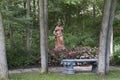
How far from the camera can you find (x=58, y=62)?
34.4 feet

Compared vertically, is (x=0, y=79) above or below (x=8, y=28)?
below

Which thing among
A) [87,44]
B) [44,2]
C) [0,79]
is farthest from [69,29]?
[0,79]

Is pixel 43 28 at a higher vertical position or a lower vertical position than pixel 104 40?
higher

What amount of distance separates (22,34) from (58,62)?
394 cm

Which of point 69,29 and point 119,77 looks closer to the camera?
point 119,77

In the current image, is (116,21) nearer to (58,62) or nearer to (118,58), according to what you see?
(118,58)

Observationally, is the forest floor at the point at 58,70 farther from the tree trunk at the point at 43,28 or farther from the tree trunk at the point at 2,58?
the tree trunk at the point at 2,58

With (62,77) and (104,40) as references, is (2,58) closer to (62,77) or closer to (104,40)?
(62,77)

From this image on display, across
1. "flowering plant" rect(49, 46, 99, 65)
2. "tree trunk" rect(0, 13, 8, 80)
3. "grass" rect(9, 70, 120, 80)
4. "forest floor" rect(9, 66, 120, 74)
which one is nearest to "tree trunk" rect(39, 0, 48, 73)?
"grass" rect(9, 70, 120, 80)

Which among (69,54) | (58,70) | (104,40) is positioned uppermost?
(104,40)

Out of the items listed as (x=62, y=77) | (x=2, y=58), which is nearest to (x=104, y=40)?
(x=62, y=77)

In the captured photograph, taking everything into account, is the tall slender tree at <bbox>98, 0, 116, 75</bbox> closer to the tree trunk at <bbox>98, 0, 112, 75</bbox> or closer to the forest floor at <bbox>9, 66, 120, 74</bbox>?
the tree trunk at <bbox>98, 0, 112, 75</bbox>

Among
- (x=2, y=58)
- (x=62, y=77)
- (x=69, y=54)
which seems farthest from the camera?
(x=69, y=54)

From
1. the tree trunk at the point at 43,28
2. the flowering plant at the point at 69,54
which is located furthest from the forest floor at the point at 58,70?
the tree trunk at the point at 43,28
